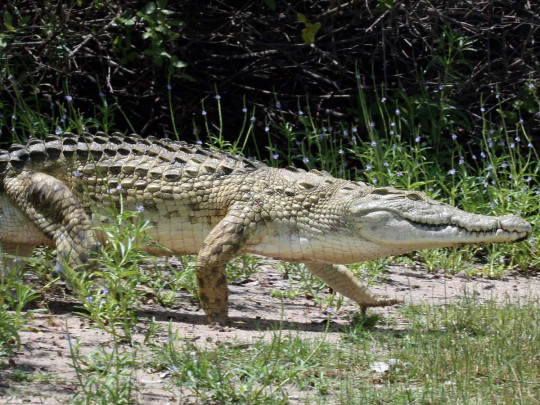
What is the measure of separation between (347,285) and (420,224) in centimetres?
68

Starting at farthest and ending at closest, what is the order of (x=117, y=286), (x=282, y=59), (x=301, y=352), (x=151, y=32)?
(x=282, y=59) < (x=151, y=32) < (x=117, y=286) < (x=301, y=352)

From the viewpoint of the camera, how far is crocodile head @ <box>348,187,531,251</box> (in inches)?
203

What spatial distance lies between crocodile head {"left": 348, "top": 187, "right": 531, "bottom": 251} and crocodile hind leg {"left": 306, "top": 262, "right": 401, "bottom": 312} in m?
0.42

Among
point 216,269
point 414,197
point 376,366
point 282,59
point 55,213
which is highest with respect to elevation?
point 282,59

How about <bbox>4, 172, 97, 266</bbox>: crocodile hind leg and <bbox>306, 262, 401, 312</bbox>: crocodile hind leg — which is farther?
<bbox>306, 262, 401, 312</bbox>: crocodile hind leg

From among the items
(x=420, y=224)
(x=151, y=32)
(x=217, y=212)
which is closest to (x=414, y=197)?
(x=420, y=224)

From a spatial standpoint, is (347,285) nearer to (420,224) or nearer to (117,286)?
(420,224)

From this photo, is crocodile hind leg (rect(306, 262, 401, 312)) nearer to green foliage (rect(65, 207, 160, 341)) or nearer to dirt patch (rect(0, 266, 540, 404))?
dirt patch (rect(0, 266, 540, 404))

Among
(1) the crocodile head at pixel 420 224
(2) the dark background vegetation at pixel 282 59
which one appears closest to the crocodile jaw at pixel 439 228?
(1) the crocodile head at pixel 420 224

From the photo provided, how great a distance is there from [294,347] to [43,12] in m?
5.03

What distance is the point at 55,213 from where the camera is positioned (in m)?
5.46

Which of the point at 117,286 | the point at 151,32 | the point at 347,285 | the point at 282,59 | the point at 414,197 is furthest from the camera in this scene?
the point at 282,59

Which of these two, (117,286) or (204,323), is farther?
(204,323)

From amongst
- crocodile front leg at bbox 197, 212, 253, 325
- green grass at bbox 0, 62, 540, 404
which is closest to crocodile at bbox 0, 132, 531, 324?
crocodile front leg at bbox 197, 212, 253, 325
